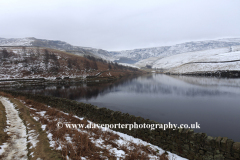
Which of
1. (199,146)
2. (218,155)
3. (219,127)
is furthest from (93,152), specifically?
(219,127)

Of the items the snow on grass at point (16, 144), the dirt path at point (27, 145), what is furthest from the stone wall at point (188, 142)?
the snow on grass at point (16, 144)

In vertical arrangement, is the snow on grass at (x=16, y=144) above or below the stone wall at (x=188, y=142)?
above

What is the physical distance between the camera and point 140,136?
37.4ft

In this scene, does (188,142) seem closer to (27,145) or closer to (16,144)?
(27,145)

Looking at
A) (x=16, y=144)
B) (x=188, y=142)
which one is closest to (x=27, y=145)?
(x=16, y=144)

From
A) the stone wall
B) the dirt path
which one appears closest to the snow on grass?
the dirt path

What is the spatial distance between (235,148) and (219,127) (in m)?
11.6

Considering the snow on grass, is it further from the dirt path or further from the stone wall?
the stone wall

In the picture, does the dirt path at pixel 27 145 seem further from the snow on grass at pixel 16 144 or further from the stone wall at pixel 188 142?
the stone wall at pixel 188 142

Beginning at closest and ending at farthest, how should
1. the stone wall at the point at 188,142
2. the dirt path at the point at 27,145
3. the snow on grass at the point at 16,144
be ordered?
1. the dirt path at the point at 27,145
2. the snow on grass at the point at 16,144
3. the stone wall at the point at 188,142

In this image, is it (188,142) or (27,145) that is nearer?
(27,145)

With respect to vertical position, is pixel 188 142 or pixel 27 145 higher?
pixel 27 145

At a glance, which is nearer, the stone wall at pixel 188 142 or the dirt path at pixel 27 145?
the dirt path at pixel 27 145

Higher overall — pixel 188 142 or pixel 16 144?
pixel 16 144
